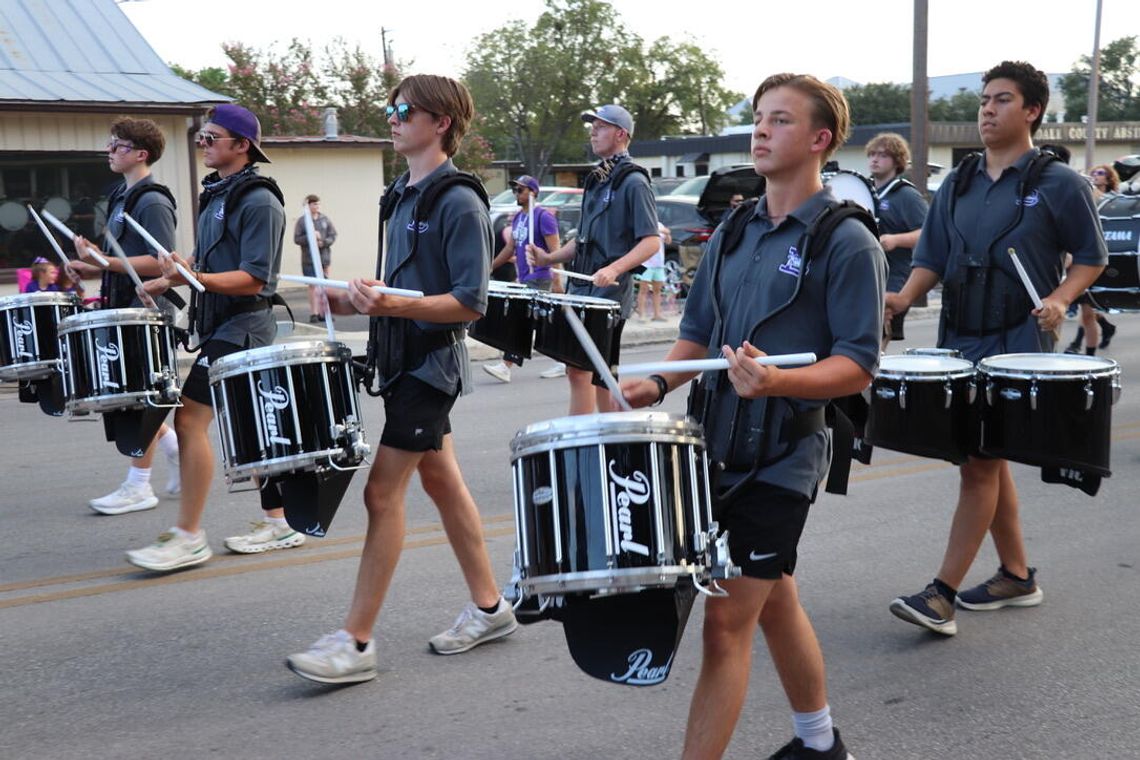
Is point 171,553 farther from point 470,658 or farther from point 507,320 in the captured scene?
point 507,320

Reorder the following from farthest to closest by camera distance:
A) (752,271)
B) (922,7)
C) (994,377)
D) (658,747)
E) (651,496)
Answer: (922,7), (994,377), (658,747), (752,271), (651,496)

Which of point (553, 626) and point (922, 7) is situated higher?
point (922, 7)

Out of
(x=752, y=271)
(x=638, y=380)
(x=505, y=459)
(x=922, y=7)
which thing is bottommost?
(x=505, y=459)

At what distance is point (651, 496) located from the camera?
3160mm

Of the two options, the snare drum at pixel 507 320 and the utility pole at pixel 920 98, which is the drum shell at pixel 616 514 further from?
the utility pole at pixel 920 98

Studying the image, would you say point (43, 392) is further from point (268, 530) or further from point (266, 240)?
point (266, 240)

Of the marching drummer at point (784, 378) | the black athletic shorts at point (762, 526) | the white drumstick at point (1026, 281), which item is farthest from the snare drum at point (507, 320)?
the black athletic shorts at point (762, 526)

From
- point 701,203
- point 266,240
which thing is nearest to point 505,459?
point 266,240

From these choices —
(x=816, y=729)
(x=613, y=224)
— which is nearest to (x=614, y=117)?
(x=613, y=224)

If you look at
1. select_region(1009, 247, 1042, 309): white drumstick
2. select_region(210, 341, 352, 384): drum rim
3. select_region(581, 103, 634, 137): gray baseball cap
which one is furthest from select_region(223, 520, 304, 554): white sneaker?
select_region(1009, 247, 1042, 309): white drumstick

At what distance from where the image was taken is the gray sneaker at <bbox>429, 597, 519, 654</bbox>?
4957mm

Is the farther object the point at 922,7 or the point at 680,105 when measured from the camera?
the point at 680,105

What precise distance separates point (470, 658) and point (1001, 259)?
254 centimetres

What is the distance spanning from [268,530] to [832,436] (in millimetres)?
3520
